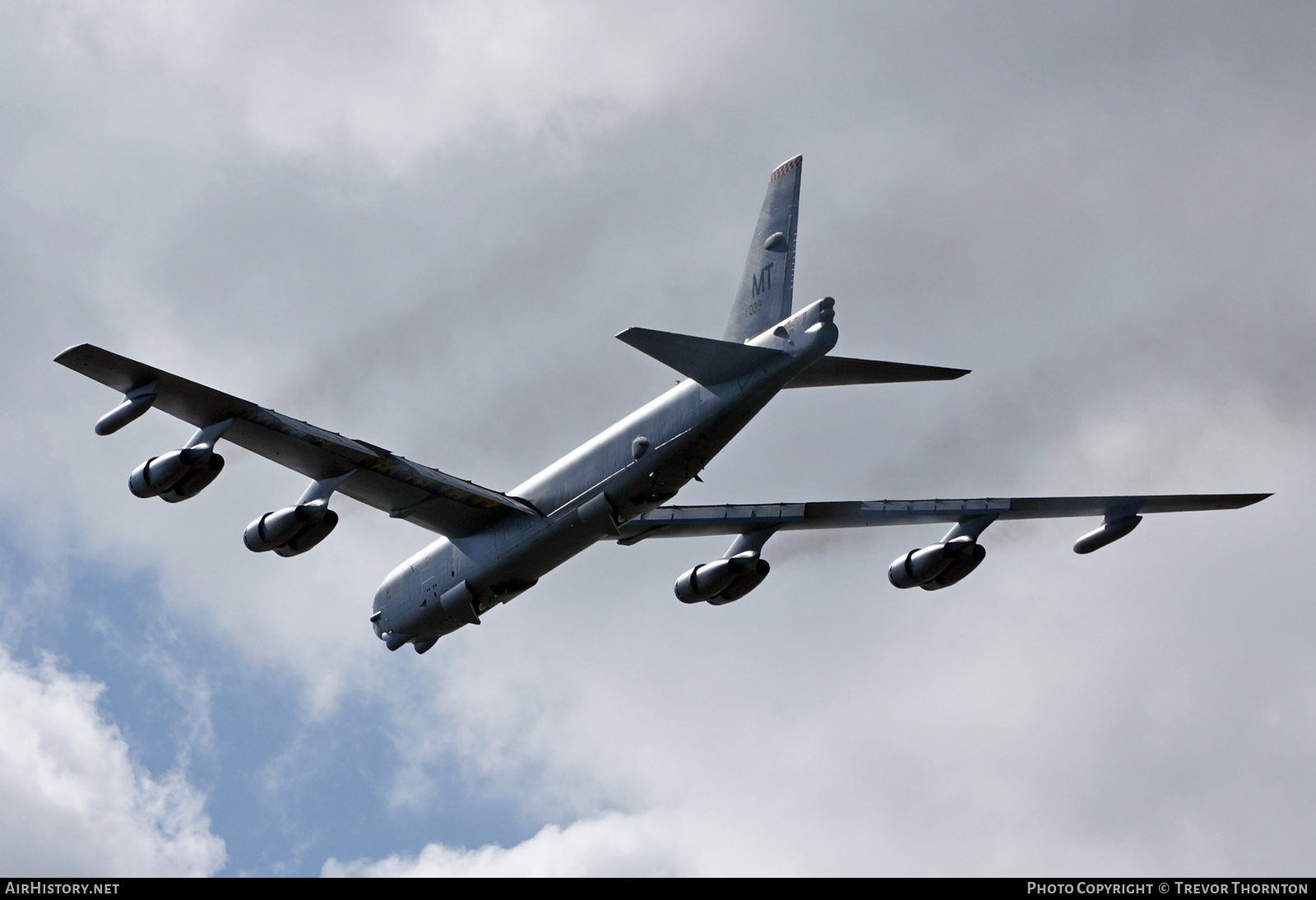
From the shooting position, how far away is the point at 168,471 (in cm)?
3086

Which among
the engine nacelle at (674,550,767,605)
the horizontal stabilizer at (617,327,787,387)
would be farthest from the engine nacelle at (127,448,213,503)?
the engine nacelle at (674,550,767,605)

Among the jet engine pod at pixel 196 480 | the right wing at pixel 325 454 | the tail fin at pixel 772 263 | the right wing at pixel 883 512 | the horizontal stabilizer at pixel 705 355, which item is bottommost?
the jet engine pod at pixel 196 480

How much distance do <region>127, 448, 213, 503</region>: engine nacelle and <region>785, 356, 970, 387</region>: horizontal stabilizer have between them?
1241 centimetres

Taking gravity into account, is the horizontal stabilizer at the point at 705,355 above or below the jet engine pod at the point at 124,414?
above

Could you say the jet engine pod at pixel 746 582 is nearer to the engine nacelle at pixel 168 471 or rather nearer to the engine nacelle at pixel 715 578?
the engine nacelle at pixel 715 578

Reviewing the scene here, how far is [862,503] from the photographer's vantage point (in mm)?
37469

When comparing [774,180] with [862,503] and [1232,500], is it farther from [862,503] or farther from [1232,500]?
[1232,500]

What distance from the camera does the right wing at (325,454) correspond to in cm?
2994

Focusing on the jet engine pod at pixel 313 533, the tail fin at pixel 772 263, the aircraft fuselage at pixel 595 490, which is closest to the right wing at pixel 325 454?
the aircraft fuselage at pixel 595 490

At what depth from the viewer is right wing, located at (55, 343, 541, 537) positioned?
29.9m
